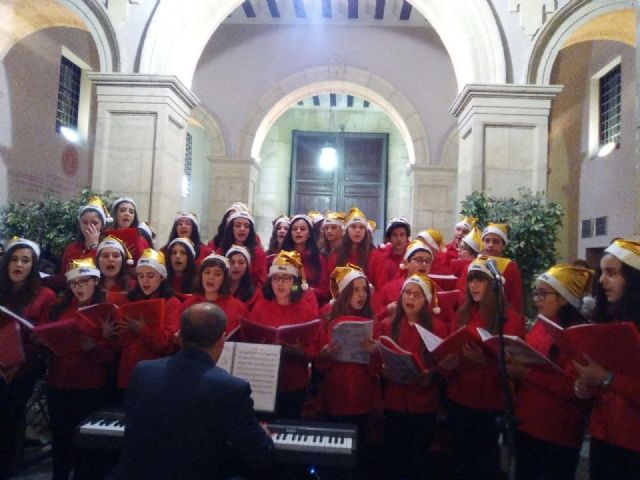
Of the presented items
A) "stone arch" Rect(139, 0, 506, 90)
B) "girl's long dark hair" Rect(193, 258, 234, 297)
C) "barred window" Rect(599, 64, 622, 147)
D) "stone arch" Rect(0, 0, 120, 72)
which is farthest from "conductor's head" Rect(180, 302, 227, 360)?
"barred window" Rect(599, 64, 622, 147)

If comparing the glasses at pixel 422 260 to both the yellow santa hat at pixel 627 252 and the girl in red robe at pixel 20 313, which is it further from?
the girl in red robe at pixel 20 313

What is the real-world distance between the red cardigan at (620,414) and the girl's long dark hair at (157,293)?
2732mm

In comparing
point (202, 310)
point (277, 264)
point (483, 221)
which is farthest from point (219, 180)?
point (202, 310)

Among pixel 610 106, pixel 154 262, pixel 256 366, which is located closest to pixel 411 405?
pixel 256 366

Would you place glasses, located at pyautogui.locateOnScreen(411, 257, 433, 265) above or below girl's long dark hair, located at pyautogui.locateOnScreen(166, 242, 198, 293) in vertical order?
above

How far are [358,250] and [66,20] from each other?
22.6 feet

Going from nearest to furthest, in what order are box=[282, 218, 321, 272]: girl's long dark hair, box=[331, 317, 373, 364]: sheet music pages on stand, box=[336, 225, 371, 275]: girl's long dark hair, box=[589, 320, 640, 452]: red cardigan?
box=[589, 320, 640, 452]: red cardigan < box=[331, 317, 373, 364]: sheet music pages on stand < box=[336, 225, 371, 275]: girl's long dark hair < box=[282, 218, 321, 272]: girl's long dark hair

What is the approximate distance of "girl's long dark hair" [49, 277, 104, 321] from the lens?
3757 millimetres

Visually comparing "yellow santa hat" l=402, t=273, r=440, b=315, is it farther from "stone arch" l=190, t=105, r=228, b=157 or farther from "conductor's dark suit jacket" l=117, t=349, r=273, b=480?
"stone arch" l=190, t=105, r=228, b=157

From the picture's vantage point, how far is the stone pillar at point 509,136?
767 centimetres

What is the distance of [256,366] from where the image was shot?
10.1 ft

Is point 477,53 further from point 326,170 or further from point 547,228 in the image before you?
point 326,170

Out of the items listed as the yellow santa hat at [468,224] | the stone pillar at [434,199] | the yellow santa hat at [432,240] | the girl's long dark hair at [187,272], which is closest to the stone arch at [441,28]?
the yellow santa hat at [468,224]

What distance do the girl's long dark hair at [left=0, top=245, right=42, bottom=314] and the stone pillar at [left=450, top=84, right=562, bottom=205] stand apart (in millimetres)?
5633
